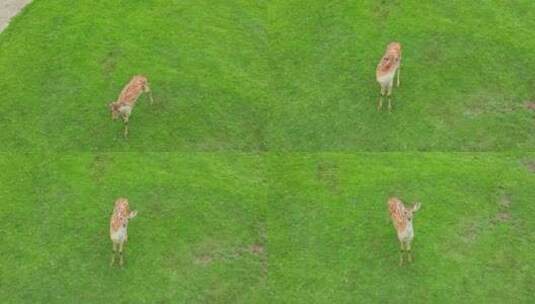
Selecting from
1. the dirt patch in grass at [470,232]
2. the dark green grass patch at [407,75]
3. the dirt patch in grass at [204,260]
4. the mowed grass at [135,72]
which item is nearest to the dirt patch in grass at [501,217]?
the dirt patch in grass at [470,232]

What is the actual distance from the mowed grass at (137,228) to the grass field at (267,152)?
0.12ft

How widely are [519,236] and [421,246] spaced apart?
6.03 ft

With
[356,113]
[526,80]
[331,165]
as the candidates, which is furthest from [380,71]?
[526,80]

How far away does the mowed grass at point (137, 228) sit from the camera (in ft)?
47.6

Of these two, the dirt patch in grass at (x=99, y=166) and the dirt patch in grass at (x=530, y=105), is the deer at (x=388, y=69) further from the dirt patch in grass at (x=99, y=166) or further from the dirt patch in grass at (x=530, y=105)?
the dirt patch in grass at (x=99, y=166)

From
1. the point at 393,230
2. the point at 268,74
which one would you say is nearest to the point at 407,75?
the point at 268,74

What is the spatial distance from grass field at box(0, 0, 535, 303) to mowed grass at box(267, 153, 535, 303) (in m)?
0.04

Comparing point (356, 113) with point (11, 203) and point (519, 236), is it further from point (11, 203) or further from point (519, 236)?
point (11, 203)

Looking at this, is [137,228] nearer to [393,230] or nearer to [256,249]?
[256,249]

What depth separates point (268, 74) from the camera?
19.0 m

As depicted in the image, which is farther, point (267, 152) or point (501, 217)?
point (267, 152)

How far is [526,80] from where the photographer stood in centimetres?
1862

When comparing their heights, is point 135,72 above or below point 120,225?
below

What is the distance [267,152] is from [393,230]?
324 cm
